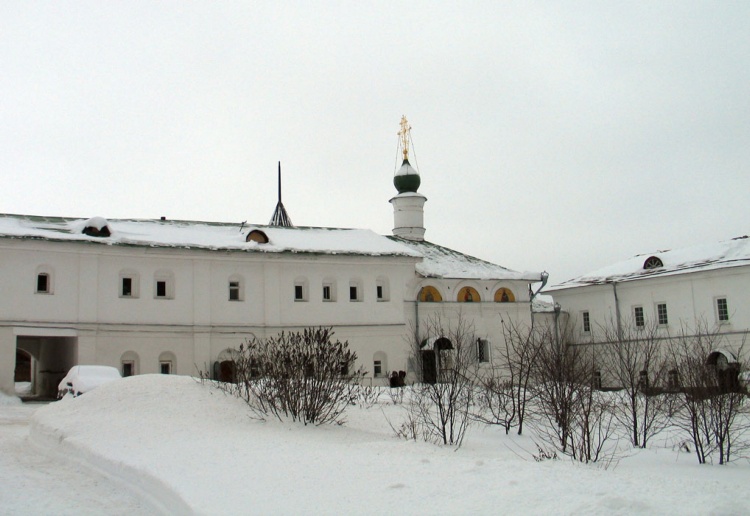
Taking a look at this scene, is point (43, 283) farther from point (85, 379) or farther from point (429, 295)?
point (429, 295)

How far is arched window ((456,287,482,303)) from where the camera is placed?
30391 mm

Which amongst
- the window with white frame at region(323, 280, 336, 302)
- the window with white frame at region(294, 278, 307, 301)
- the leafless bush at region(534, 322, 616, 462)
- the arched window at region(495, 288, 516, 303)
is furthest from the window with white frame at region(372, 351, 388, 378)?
the leafless bush at region(534, 322, 616, 462)

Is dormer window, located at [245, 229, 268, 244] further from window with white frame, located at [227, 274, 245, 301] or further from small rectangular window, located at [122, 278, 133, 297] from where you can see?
small rectangular window, located at [122, 278, 133, 297]

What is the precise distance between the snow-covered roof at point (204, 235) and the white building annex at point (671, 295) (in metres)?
9.40

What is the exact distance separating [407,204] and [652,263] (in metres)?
10.9

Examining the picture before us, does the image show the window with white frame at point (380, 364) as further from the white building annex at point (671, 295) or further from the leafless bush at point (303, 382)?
the leafless bush at point (303, 382)

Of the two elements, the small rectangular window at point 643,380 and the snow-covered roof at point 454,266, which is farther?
the snow-covered roof at point 454,266

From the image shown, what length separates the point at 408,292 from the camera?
29453 millimetres

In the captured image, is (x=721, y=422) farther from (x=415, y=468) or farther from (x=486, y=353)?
(x=486, y=353)

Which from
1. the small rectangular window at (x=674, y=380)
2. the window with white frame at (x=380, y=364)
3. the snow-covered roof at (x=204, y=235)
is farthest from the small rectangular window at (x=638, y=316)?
the small rectangular window at (x=674, y=380)

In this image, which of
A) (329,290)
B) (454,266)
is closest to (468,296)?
(454,266)

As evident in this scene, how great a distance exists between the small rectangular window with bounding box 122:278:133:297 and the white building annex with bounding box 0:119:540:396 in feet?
0.23

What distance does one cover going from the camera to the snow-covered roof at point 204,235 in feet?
80.0

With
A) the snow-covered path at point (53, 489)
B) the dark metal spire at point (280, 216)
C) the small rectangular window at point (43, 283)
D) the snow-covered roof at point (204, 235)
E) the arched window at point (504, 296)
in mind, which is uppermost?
the dark metal spire at point (280, 216)
